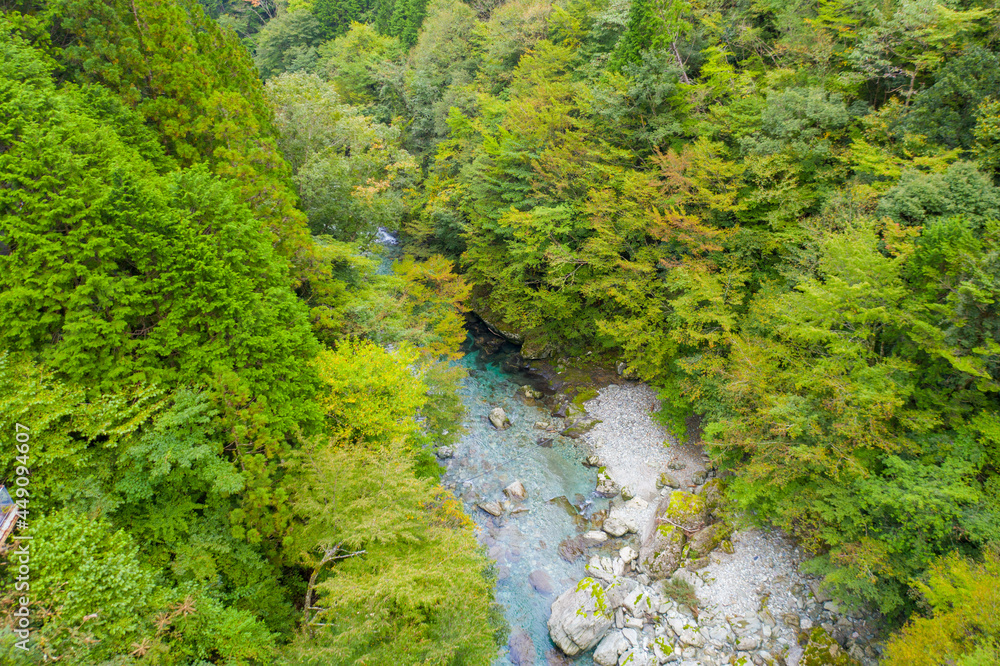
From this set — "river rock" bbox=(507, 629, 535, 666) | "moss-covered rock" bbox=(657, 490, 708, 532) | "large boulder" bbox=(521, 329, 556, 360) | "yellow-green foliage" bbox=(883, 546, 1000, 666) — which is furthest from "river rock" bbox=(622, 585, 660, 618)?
"large boulder" bbox=(521, 329, 556, 360)

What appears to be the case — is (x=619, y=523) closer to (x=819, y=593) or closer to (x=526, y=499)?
(x=526, y=499)

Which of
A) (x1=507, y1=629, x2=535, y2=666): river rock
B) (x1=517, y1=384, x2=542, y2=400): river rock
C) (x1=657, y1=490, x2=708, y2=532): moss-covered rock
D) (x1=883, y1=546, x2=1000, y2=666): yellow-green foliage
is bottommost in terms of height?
(x1=517, y1=384, x2=542, y2=400): river rock

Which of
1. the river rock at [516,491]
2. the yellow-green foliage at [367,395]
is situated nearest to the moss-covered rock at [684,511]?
the river rock at [516,491]

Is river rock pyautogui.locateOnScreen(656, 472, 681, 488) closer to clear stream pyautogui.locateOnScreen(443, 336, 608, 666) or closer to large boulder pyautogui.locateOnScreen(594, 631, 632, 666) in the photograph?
clear stream pyautogui.locateOnScreen(443, 336, 608, 666)

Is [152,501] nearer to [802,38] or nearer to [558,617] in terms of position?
[558,617]

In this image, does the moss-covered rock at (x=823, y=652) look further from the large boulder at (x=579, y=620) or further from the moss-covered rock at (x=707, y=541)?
the large boulder at (x=579, y=620)

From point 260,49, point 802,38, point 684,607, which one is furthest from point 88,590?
point 260,49

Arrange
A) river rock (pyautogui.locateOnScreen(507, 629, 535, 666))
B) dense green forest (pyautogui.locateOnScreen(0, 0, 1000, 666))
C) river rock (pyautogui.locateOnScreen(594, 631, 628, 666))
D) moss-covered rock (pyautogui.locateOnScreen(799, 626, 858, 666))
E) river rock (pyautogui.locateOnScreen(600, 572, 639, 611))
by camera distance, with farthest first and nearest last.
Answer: river rock (pyautogui.locateOnScreen(600, 572, 639, 611)) < river rock (pyautogui.locateOnScreen(507, 629, 535, 666)) < river rock (pyautogui.locateOnScreen(594, 631, 628, 666)) < moss-covered rock (pyautogui.locateOnScreen(799, 626, 858, 666)) < dense green forest (pyautogui.locateOnScreen(0, 0, 1000, 666))

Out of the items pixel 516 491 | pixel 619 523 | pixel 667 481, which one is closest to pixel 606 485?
pixel 619 523
